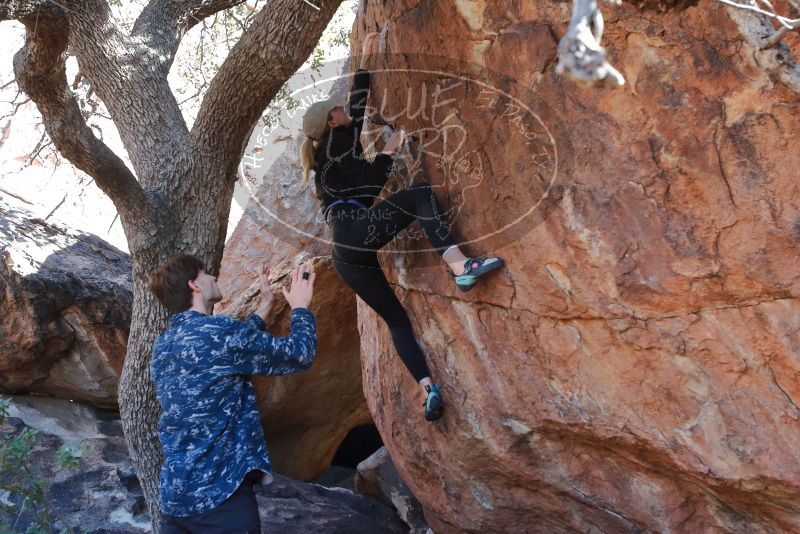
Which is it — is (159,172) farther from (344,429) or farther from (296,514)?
(344,429)

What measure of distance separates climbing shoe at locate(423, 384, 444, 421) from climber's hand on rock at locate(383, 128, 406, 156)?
51.8 inches

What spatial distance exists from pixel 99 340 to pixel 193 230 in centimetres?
253

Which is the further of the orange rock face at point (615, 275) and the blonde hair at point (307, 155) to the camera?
the blonde hair at point (307, 155)

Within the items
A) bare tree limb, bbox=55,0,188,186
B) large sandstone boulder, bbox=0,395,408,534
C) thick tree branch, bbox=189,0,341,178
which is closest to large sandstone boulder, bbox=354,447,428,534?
large sandstone boulder, bbox=0,395,408,534

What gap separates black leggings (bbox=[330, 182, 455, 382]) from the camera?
4008mm

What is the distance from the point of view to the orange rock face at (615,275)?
3178mm

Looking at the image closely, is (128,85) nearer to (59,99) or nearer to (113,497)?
(59,99)

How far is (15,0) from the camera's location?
4.02m

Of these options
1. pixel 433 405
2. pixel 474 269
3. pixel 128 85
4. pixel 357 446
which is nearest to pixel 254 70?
pixel 128 85

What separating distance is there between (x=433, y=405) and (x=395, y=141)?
1.45m

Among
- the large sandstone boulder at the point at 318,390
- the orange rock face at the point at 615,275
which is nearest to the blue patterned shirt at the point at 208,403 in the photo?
the orange rock face at the point at 615,275

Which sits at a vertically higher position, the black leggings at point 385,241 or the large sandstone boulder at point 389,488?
the black leggings at point 385,241

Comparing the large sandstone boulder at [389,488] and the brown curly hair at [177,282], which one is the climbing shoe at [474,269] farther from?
the large sandstone boulder at [389,488]

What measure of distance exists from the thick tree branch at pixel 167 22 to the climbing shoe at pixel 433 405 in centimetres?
285
